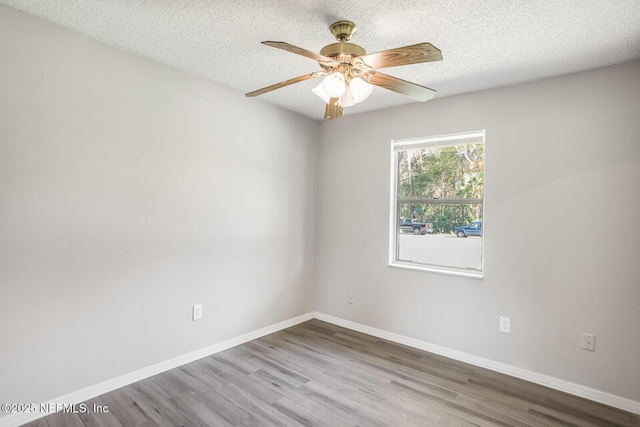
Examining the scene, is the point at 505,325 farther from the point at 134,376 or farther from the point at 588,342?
the point at 134,376

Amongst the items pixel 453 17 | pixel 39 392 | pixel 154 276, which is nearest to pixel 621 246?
pixel 453 17

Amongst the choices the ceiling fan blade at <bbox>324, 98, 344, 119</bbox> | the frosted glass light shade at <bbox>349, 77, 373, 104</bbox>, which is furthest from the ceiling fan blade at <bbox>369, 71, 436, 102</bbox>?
the ceiling fan blade at <bbox>324, 98, 344, 119</bbox>

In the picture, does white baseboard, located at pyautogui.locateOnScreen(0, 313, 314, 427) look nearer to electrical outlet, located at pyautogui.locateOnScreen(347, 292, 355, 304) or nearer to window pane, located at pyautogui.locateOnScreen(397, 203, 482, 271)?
electrical outlet, located at pyautogui.locateOnScreen(347, 292, 355, 304)

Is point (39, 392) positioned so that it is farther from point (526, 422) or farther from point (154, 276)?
point (526, 422)

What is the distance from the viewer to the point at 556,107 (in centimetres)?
265

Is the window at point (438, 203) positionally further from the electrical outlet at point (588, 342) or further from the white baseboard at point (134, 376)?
the white baseboard at point (134, 376)

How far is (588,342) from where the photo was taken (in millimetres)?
2498

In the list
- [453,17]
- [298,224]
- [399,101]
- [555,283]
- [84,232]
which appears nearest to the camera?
[453,17]

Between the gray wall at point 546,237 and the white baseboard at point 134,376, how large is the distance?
1346 mm

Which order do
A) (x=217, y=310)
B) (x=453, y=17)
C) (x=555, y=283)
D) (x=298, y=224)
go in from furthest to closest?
(x=298, y=224), (x=217, y=310), (x=555, y=283), (x=453, y=17)

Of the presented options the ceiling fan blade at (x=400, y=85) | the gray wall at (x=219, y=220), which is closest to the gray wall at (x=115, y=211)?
the gray wall at (x=219, y=220)

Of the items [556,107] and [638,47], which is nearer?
[638,47]

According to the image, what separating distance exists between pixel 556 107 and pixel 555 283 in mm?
1356

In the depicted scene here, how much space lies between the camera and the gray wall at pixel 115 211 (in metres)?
2.03
